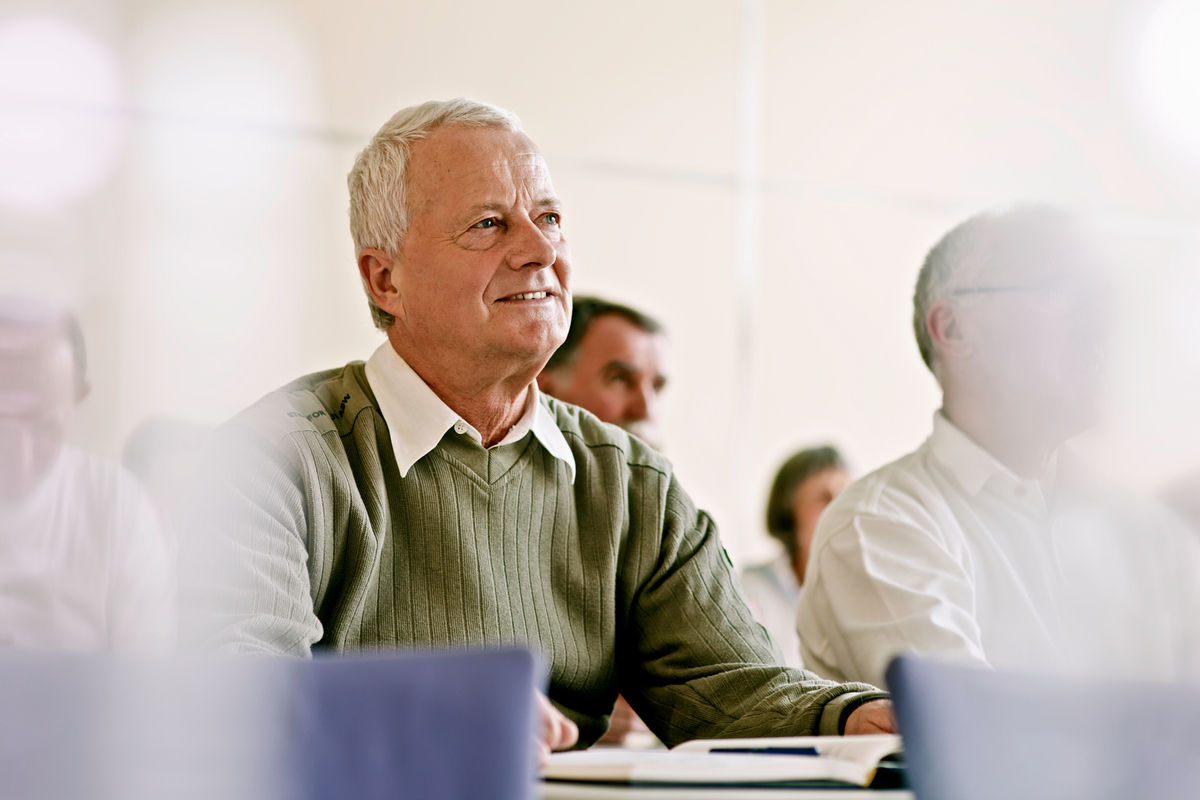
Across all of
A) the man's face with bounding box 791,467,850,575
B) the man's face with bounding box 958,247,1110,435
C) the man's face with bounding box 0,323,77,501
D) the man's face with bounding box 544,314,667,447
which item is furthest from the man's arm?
the man's face with bounding box 791,467,850,575

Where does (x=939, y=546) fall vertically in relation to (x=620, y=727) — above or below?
above

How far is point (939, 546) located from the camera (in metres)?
1.50

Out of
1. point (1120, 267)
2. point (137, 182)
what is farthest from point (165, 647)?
point (137, 182)

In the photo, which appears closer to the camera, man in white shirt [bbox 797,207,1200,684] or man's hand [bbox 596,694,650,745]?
man in white shirt [bbox 797,207,1200,684]

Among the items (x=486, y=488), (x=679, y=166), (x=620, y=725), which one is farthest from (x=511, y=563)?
(x=679, y=166)

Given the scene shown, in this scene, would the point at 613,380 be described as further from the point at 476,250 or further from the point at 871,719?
the point at 871,719

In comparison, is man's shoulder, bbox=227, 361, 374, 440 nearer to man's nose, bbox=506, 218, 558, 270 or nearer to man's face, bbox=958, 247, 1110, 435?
man's nose, bbox=506, 218, 558, 270

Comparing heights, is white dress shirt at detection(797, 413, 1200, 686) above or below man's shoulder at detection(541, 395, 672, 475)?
below

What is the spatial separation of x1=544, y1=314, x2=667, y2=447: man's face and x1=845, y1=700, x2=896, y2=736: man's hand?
57.9 inches

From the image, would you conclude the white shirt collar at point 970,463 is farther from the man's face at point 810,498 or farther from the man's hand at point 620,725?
the man's face at point 810,498

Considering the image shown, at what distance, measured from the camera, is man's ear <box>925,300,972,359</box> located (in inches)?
65.1

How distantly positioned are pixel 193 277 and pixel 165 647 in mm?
1546

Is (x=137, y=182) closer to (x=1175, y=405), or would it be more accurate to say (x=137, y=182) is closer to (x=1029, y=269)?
(x=1029, y=269)

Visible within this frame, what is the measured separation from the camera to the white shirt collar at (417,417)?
1341mm
